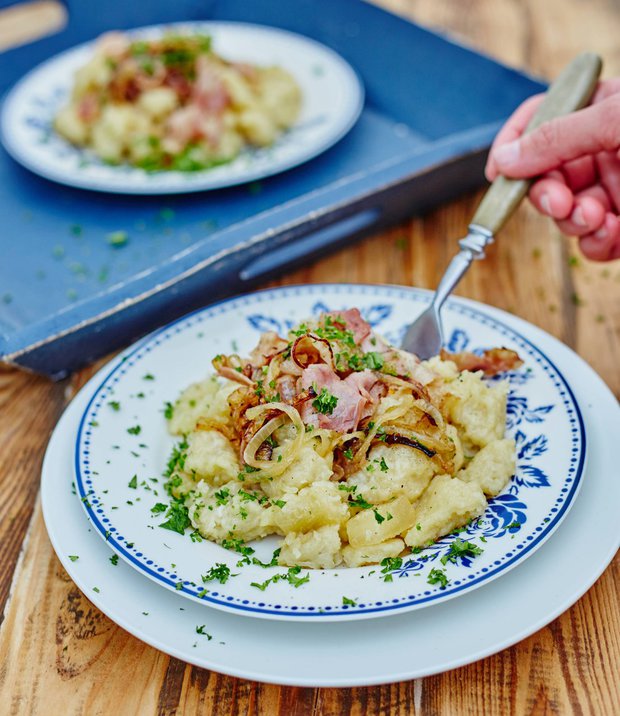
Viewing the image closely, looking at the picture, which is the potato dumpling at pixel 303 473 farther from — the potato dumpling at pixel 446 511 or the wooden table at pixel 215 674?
the wooden table at pixel 215 674

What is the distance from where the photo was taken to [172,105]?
3.61 metres

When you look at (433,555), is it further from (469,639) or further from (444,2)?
(444,2)

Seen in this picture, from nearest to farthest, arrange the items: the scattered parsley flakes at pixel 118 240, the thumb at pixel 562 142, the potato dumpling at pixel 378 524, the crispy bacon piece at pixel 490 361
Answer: the potato dumpling at pixel 378 524, the crispy bacon piece at pixel 490 361, the thumb at pixel 562 142, the scattered parsley flakes at pixel 118 240

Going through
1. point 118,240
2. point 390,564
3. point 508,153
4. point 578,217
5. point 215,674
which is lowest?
point 118,240

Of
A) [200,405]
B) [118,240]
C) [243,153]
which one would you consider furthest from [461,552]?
[243,153]

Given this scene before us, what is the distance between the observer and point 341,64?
12.8 feet

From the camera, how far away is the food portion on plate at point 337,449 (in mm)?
1772

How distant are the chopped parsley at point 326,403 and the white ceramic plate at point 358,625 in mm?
458

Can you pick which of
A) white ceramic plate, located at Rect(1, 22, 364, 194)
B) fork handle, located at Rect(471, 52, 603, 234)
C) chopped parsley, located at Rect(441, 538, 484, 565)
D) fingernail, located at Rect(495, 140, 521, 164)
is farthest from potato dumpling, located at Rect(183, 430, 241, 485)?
white ceramic plate, located at Rect(1, 22, 364, 194)

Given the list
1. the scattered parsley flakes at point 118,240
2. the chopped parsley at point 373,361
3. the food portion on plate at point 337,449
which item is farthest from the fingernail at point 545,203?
the scattered parsley flakes at point 118,240

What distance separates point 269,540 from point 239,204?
1802 mm

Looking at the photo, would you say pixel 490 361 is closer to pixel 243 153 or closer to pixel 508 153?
pixel 508 153

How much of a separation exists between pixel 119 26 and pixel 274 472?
343 centimetres

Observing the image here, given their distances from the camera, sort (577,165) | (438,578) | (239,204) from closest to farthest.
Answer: (438,578) → (577,165) → (239,204)
